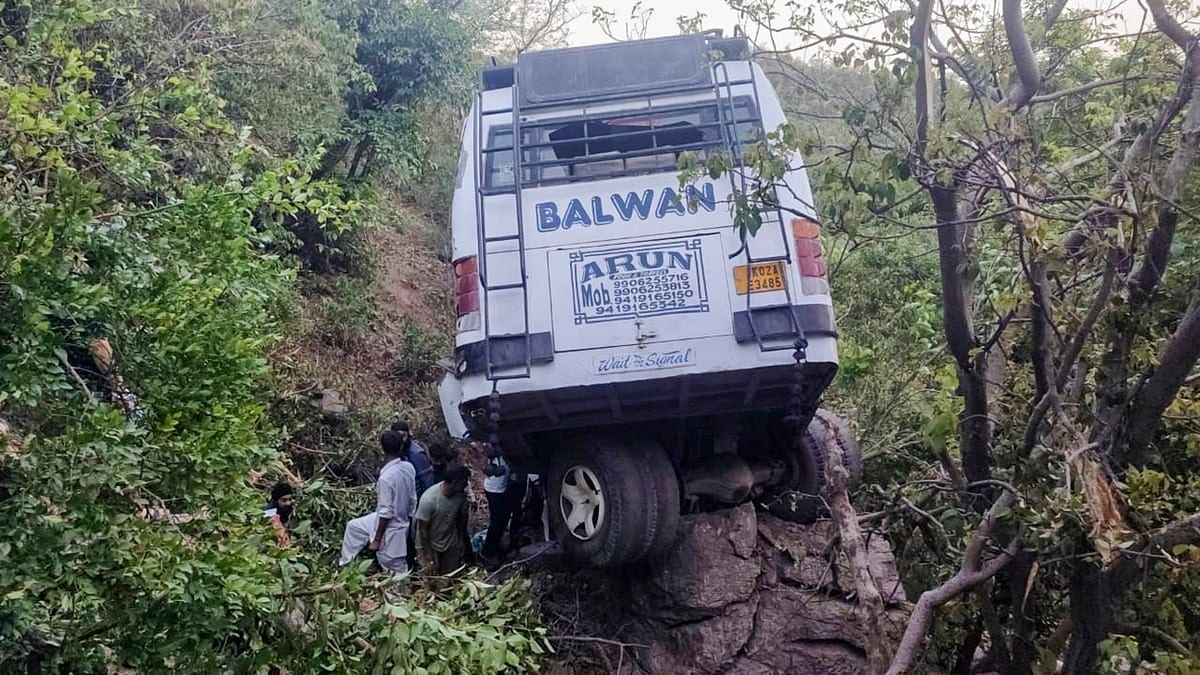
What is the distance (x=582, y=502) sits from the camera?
5.07 meters

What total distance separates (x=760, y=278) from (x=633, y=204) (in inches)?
29.3

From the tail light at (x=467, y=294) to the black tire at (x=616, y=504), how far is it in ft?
2.74

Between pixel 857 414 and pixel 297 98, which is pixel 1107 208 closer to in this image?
pixel 857 414

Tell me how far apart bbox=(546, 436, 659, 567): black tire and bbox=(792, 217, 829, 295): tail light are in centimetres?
117

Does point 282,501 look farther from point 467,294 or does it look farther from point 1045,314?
point 1045,314

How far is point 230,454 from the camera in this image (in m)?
3.31

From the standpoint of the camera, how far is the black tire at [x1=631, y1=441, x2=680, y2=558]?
4887mm

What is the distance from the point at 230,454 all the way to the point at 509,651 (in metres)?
1.14

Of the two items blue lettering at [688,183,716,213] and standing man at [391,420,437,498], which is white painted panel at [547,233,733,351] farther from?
standing man at [391,420,437,498]

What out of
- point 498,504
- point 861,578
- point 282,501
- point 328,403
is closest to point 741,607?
point 861,578

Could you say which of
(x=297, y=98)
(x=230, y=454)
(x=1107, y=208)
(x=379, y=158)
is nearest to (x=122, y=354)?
(x=230, y=454)

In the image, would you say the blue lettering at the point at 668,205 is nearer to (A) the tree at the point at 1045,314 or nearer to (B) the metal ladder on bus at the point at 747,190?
(B) the metal ladder on bus at the point at 747,190

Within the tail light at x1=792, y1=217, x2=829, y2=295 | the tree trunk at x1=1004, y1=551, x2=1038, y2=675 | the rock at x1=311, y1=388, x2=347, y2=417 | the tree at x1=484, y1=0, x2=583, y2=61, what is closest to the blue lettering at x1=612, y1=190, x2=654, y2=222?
the tail light at x1=792, y1=217, x2=829, y2=295

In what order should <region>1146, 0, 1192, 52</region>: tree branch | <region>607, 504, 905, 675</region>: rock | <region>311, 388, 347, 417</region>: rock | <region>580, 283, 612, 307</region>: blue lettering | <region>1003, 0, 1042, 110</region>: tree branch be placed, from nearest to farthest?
<region>1146, 0, 1192, 52</region>: tree branch
<region>1003, 0, 1042, 110</region>: tree branch
<region>580, 283, 612, 307</region>: blue lettering
<region>607, 504, 905, 675</region>: rock
<region>311, 388, 347, 417</region>: rock
